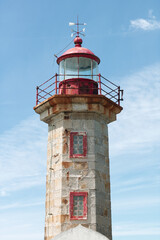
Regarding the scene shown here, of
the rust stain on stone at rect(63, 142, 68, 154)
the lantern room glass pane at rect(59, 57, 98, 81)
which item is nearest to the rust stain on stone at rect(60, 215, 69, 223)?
the rust stain on stone at rect(63, 142, 68, 154)

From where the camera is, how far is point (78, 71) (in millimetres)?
13938

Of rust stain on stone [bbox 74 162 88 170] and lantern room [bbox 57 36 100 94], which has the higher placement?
lantern room [bbox 57 36 100 94]

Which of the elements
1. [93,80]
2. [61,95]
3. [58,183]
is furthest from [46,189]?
[93,80]

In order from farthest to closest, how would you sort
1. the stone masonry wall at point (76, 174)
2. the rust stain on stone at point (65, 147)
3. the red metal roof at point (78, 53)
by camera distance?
1. the red metal roof at point (78, 53)
2. the rust stain on stone at point (65, 147)
3. the stone masonry wall at point (76, 174)

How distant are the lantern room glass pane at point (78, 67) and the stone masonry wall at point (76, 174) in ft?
6.03

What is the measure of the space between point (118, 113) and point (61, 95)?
2806 millimetres

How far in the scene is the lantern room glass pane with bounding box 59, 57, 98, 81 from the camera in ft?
45.8

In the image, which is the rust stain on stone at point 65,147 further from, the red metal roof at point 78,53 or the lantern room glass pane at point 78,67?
the red metal roof at point 78,53

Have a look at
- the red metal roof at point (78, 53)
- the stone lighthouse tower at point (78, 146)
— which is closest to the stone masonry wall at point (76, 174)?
the stone lighthouse tower at point (78, 146)

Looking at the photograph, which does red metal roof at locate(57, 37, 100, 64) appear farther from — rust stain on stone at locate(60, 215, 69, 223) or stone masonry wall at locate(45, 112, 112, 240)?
rust stain on stone at locate(60, 215, 69, 223)

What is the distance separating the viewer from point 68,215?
11.9 meters

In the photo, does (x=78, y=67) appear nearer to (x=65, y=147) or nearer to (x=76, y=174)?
(x=65, y=147)

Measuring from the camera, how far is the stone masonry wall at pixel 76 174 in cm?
1199

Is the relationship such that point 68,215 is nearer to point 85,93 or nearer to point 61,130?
point 61,130
